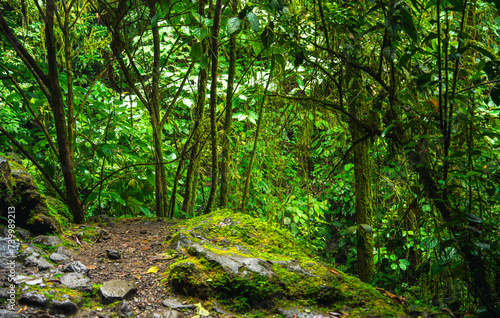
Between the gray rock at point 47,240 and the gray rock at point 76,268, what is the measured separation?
28 cm

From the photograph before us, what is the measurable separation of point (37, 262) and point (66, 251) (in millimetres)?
265

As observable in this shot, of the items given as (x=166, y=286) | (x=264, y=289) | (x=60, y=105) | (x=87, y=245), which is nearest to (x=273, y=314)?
(x=264, y=289)

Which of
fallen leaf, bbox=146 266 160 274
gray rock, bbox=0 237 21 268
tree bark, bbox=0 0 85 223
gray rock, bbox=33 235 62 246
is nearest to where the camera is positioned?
gray rock, bbox=0 237 21 268

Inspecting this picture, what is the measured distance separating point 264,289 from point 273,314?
121 millimetres

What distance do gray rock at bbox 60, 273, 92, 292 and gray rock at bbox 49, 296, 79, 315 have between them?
0.45ft

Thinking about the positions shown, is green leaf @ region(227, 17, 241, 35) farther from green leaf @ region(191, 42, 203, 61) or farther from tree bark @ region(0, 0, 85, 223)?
tree bark @ region(0, 0, 85, 223)

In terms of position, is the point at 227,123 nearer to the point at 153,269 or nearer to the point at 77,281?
the point at 153,269

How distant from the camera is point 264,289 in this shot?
1.56 m

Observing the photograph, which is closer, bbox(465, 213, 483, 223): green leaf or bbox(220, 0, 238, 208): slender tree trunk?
bbox(465, 213, 483, 223): green leaf

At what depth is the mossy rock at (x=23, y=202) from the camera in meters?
1.81

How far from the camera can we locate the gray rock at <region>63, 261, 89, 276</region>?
1601 mm

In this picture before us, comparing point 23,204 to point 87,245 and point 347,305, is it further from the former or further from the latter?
point 347,305

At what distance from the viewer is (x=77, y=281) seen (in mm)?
1502

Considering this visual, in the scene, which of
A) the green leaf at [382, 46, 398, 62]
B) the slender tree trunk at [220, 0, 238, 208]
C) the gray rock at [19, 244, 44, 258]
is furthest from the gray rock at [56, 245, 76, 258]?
the green leaf at [382, 46, 398, 62]
